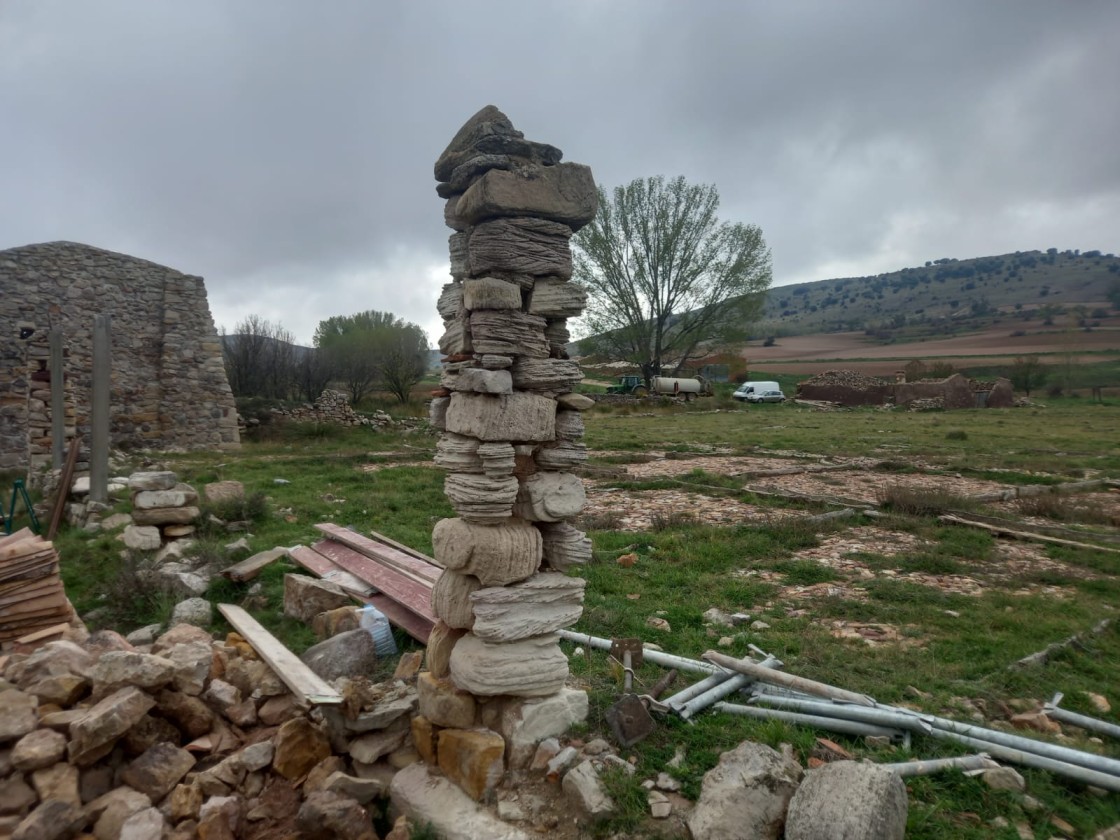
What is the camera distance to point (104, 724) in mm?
3588

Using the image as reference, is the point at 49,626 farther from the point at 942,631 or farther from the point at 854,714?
the point at 942,631

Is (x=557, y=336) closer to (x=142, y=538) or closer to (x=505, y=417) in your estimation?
(x=505, y=417)

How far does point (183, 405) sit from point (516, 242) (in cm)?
1633

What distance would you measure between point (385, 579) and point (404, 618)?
0.72 m

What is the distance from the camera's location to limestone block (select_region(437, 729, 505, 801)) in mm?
3391

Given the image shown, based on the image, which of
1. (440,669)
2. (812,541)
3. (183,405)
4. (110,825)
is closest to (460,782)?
(440,669)

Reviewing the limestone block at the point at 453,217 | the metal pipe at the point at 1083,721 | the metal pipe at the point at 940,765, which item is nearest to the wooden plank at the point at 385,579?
the limestone block at the point at 453,217

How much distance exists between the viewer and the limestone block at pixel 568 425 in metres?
3.87

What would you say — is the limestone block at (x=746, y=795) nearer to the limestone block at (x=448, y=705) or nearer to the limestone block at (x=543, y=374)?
the limestone block at (x=448, y=705)

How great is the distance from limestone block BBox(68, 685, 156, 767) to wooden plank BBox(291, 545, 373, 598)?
6.77 feet

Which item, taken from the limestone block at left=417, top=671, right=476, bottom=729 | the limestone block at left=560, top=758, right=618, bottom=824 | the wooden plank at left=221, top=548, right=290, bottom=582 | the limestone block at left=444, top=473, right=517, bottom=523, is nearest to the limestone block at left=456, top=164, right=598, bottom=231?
the limestone block at left=444, top=473, right=517, bottom=523

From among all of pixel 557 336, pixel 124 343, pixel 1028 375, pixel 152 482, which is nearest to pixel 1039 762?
pixel 557 336

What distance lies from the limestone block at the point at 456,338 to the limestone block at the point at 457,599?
127 cm

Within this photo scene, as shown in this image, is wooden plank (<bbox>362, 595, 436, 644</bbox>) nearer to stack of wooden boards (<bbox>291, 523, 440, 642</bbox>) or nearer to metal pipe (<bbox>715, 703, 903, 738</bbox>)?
stack of wooden boards (<bbox>291, 523, 440, 642</bbox>)
